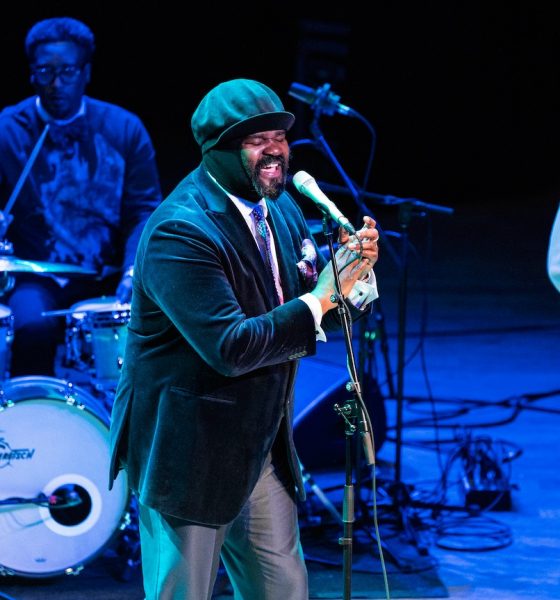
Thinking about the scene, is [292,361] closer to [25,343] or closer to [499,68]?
[25,343]

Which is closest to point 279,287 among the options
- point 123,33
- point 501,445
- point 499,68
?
point 501,445

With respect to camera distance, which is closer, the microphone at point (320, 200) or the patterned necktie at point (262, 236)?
the microphone at point (320, 200)

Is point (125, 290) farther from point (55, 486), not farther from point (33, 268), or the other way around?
point (55, 486)

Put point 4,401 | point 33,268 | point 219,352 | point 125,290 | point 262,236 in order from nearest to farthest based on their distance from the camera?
point 219,352
point 262,236
point 33,268
point 4,401
point 125,290

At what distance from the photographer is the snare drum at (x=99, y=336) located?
4613 millimetres

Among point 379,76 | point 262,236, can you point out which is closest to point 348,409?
point 262,236

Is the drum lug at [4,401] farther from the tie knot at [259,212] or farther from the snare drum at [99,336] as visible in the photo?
the tie knot at [259,212]

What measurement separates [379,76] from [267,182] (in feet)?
42.6

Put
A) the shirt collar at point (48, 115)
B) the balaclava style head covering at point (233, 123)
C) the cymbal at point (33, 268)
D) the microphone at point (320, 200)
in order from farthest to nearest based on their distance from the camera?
1. the shirt collar at point (48, 115)
2. the cymbal at point (33, 268)
3. the balaclava style head covering at point (233, 123)
4. the microphone at point (320, 200)

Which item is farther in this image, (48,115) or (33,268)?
(48,115)

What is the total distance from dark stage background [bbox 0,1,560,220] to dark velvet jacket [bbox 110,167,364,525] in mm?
8851

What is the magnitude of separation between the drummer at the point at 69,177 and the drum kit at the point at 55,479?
0.53 m

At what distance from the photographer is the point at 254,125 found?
2.81 m

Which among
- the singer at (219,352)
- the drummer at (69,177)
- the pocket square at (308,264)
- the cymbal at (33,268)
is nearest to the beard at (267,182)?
the singer at (219,352)
